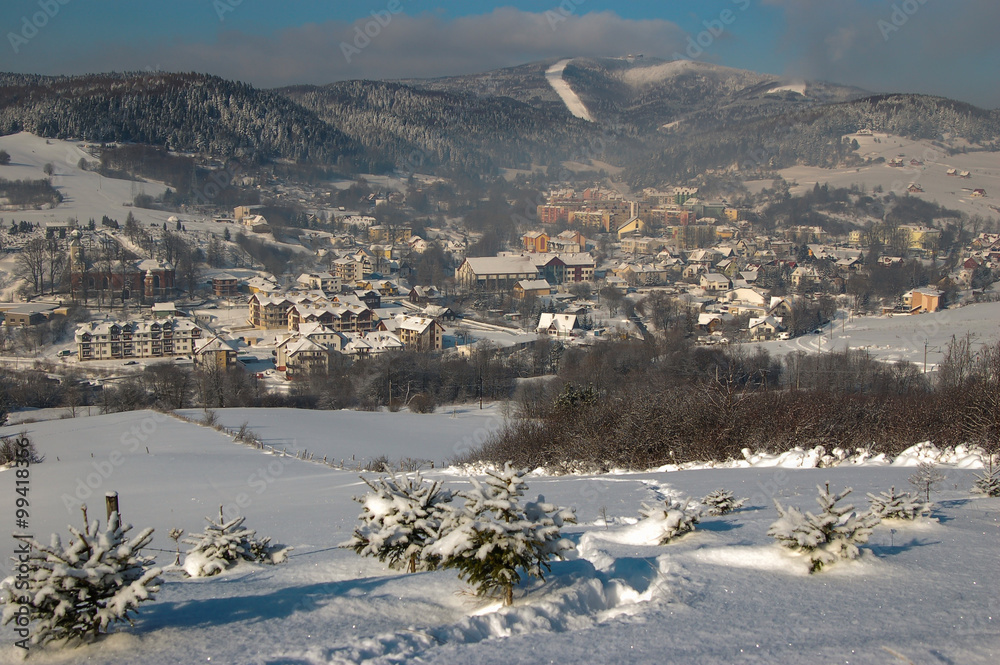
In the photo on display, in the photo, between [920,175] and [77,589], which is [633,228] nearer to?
[920,175]

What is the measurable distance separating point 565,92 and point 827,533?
11135 cm

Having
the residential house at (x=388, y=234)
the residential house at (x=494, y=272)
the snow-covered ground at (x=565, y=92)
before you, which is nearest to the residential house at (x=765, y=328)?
the residential house at (x=494, y=272)

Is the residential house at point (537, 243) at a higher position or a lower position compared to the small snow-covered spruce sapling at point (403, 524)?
higher

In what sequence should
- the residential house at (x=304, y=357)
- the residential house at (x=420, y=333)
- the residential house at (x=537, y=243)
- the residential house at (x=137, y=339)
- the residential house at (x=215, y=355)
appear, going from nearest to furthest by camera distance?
the residential house at (x=304, y=357)
the residential house at (x=215, y=355)
the residential house at (x=137, y=339)
the residential house at (x=420, y=333)
the residential house at (x=537, y=243)

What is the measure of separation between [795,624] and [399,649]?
104cm

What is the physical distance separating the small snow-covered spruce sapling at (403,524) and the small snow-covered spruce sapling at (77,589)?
0.80 metres

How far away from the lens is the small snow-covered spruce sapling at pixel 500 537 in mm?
1901

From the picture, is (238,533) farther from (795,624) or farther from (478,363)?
(478,363)

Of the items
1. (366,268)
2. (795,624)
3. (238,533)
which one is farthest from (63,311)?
(795,624)

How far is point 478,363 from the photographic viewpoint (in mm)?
17781

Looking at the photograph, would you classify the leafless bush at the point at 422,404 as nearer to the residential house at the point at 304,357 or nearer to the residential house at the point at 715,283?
the residential house at the point at 304,357

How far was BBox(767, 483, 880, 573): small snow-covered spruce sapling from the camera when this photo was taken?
2.29m

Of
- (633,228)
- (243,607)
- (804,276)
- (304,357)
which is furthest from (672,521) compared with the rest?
(633,228)

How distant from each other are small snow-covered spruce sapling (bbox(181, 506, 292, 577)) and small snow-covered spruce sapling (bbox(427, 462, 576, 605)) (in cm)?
111
